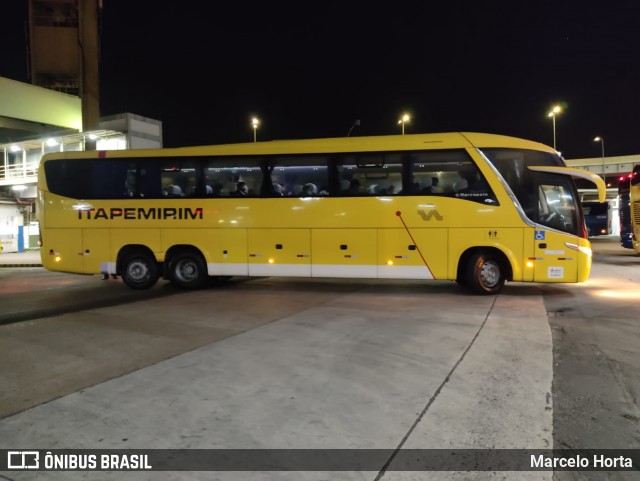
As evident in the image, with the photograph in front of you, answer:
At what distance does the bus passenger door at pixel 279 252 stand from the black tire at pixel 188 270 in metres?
1.39

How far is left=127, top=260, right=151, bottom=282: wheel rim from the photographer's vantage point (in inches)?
480

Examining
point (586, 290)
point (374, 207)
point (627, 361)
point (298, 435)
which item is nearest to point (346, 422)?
point (298, 435)

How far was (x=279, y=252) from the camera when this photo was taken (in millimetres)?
11617

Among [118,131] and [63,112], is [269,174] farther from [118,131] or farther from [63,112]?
[63,112]

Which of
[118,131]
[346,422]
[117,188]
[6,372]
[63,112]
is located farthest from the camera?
[63,112]

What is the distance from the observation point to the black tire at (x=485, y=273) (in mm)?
10680

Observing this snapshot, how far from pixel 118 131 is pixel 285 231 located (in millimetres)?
23520

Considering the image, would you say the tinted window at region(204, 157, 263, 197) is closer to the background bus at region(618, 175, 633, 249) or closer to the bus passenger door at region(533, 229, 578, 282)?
the bus passenger door at region(533, 229, 578, 282)

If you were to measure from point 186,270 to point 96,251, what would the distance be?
246 cm

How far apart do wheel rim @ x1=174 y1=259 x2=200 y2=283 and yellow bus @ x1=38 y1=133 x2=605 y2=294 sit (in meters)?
0.03

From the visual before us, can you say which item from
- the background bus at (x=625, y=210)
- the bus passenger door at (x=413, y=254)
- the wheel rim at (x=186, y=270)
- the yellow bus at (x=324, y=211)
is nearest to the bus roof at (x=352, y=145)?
the yellow bus at (x=324, y=211)

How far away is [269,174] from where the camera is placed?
1156 cm

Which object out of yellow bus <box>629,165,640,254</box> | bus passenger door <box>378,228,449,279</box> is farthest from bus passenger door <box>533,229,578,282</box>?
yellow bus <box>629,165,640,254</box>

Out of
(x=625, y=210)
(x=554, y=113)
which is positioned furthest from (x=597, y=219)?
(x=625, y=210)
